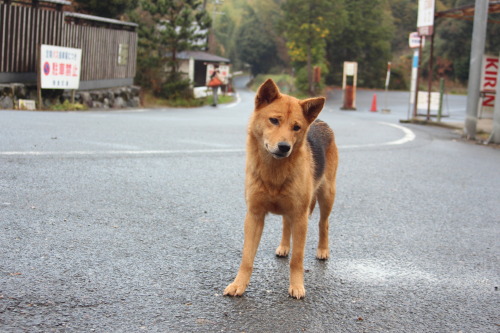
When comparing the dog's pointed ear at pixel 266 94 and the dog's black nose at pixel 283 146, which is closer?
the dog's black nose at pixel 283 146

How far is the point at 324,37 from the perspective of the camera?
204 ft

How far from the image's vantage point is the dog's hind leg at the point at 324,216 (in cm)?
442

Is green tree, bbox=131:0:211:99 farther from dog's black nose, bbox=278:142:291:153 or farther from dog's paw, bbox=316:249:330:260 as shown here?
dog's black nose, bbox=278:142:291:153

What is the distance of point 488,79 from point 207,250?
592 inches

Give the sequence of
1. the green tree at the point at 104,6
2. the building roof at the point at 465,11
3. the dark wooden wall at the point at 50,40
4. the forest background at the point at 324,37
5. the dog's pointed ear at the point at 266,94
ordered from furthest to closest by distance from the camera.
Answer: the forest background at the point at 324,37 < the green tree at the point at 104,6 < the dark wooden wall at the point at 50,40 < the building roof at the point at 465,11 < the dog's pointed ear at the point at 266,94

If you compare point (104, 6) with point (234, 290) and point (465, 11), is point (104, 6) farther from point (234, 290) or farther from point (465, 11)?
point (234, 290)

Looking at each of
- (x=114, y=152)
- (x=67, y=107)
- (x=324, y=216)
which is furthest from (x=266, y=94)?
(x=67, y=107)

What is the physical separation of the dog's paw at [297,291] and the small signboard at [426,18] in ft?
62.3

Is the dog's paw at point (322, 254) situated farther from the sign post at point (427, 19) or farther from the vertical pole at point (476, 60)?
the sign post at point (427, 19)

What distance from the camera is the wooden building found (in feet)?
59.5

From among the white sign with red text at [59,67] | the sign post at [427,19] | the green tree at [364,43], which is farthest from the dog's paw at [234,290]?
the green tree at [364,43]

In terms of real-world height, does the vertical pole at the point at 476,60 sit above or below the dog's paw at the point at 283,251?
above

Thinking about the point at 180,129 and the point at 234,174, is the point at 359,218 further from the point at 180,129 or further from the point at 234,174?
the point at 180,129

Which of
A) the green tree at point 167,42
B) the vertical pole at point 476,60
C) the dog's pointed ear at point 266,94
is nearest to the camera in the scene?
the dog's pointed ear at point 266,94
